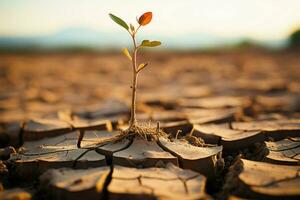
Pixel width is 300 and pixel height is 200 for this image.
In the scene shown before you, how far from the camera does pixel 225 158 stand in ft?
7.54

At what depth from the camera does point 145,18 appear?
209 cm

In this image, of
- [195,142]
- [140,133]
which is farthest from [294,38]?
[140,133]

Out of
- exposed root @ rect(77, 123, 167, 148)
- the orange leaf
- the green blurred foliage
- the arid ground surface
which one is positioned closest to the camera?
the arid ground surface

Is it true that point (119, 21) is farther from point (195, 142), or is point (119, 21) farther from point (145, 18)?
point (195, 142)

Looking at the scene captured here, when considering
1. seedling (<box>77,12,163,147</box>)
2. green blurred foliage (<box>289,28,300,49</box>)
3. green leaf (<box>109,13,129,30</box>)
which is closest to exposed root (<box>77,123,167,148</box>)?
seedling (<box>77,12,163,147</box>)

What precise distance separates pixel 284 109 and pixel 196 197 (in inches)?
106

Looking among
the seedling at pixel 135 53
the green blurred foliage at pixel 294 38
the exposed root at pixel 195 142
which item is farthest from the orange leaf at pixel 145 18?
the green blurred foliage at pixel 294 38

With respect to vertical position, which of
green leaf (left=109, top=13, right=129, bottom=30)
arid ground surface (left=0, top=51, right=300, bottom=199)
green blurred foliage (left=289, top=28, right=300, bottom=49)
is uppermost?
green blurred foliage (left=289, top=28, right=300, bottom=49)

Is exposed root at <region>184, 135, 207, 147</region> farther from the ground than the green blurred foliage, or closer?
closer

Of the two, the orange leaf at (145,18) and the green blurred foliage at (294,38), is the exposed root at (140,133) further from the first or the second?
the green blurred foliage at (294,38)

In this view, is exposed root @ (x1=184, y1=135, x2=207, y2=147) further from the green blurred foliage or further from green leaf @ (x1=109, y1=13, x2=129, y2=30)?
the green blurred foliage

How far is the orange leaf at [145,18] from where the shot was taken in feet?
6.83

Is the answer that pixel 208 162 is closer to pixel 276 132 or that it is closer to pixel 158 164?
pixel 158 164

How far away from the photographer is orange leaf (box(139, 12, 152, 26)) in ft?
6.83
